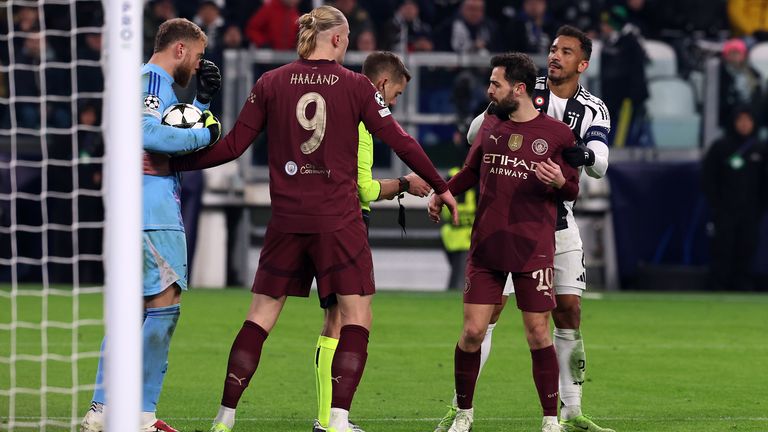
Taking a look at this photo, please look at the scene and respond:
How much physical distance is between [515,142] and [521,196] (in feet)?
0.90

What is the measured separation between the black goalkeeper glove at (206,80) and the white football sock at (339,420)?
1676 millimetres

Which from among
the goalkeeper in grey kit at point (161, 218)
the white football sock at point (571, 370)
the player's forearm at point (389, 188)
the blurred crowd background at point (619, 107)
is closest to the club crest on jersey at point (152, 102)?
the goalkeeper in grey kit at point (161, 218)

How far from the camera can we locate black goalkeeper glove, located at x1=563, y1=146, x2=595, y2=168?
23.2 feet

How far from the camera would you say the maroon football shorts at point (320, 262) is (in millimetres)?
6766

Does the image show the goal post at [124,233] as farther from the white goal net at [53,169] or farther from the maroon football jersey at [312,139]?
the white goal net at [53,169]

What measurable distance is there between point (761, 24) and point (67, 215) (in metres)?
9.11

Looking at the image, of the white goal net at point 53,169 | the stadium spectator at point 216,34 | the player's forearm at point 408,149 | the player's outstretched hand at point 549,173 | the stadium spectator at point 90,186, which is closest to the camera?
the player's forearm at point 408,149

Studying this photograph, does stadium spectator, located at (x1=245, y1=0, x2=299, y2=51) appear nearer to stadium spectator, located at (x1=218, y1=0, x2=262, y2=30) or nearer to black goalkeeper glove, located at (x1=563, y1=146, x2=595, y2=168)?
stadium spectator, located at (x1=218, y1=0, x2=262, y2=30)

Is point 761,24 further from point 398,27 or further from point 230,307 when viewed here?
point 230,307

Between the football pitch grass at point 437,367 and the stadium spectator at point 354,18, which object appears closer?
the football pitch grass at point 437,367

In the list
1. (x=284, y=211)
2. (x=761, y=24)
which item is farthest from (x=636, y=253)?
(x=284, y=211)

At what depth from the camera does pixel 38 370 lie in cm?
953

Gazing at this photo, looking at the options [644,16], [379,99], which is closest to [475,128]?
[379,99]

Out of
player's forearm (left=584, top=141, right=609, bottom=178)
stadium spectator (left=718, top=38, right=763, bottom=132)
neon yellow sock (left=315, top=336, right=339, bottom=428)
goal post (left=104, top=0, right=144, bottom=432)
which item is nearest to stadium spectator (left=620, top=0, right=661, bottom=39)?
stadium spectator (left=718, top=38, right=763, bottom=132)
